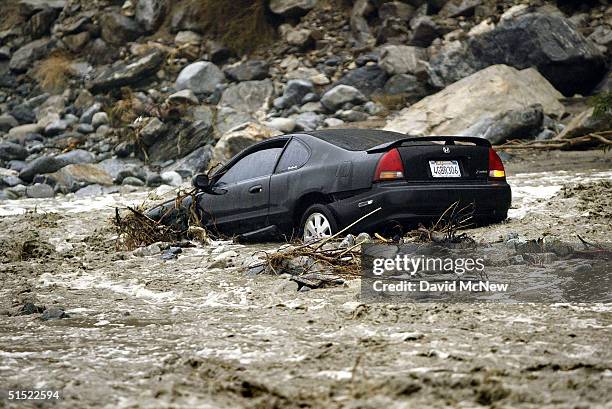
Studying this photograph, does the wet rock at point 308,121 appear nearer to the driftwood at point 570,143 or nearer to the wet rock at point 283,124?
the wet rock at point 283,124

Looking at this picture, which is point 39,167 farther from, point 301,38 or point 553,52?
point 553,52

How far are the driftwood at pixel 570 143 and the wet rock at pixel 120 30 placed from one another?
601 inches

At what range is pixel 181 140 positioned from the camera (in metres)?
18.9

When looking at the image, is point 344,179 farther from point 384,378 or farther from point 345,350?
point 384,378

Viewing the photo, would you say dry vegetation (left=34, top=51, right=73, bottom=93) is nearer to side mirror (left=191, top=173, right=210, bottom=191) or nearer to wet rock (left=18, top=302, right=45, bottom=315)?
side mirror (left=191, top=173, right=210, bottom=191)

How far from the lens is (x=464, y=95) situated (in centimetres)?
1598

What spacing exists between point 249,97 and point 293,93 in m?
1.34

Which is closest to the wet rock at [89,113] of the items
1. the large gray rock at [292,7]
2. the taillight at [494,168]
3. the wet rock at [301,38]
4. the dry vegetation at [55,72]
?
the dry vegetation at [55,72]

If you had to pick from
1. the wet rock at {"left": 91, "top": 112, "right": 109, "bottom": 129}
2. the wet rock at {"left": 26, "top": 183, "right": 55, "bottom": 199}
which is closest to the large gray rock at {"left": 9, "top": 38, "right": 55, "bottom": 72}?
the wet rock at {"left": 91, "top": 112, "right": 109, "bottom": 129}

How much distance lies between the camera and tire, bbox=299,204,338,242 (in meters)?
7.29

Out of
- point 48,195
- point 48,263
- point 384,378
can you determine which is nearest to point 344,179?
point 48,263

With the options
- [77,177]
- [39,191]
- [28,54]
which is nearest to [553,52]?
[77,177]

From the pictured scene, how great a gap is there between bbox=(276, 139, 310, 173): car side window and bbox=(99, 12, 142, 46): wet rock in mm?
19252

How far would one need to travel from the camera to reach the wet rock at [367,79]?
20.6m
